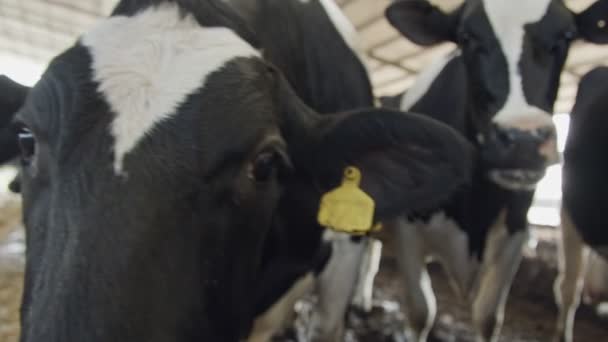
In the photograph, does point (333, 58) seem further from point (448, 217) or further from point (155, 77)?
point (155, 77)

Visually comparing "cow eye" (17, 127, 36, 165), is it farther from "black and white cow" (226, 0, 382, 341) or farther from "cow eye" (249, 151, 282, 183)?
"black and white cow" (226, 0, 382, 341)

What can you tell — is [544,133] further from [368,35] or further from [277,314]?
[368,35]

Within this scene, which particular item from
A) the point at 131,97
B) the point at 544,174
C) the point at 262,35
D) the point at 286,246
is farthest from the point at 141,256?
the point at 544,174

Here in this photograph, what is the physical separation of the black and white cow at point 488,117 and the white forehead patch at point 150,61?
1.37m

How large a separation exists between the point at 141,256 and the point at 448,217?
2.29 metres

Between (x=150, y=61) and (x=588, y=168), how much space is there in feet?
10.3

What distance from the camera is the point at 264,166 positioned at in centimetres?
130

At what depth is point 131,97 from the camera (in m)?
1.15

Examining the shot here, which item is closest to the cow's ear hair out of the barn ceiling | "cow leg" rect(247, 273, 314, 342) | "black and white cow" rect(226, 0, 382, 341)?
"black and white cow" rect(226, 0, 382, 341)

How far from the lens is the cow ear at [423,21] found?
3070 mm

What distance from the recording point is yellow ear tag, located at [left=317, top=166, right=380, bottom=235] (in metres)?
1.60

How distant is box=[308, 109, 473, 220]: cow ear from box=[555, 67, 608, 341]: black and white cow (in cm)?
225

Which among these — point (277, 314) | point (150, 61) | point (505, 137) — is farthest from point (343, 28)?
point (150, 61)

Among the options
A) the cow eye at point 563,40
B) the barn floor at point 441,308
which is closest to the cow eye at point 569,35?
the cow eye at point 563,40
